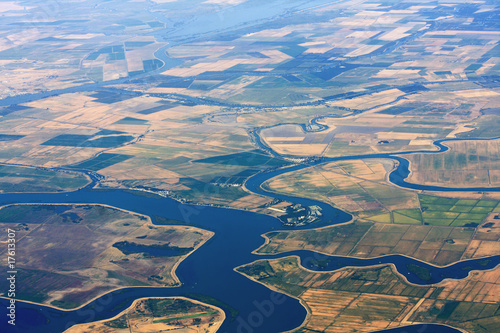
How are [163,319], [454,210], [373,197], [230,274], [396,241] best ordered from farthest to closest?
[373,197]
[454,210]
[396,241]
[230,274]
[163,319]

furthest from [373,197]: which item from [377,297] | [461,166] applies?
[377,297]

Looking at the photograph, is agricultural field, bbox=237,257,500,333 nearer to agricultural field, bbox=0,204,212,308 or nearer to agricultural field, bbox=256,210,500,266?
agricultural field, bbox=256,210,500,266

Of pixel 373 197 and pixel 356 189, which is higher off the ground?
pixel 356 189

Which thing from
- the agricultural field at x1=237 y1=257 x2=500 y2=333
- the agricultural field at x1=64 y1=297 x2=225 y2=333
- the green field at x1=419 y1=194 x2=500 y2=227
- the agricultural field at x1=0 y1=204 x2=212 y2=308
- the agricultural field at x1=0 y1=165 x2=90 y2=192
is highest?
the agricultural field at x1=0 y1=165 x2=90 y2=192

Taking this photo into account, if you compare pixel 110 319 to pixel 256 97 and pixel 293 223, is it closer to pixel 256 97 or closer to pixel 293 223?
pixel 293 223

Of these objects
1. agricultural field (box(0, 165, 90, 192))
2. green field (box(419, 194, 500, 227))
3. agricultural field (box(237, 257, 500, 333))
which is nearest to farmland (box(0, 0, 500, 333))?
agricultural field (box(237, 257, 500, 333))

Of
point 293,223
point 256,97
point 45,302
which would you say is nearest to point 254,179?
point 293,223

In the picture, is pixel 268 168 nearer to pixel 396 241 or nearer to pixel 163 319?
pixel 396 241
